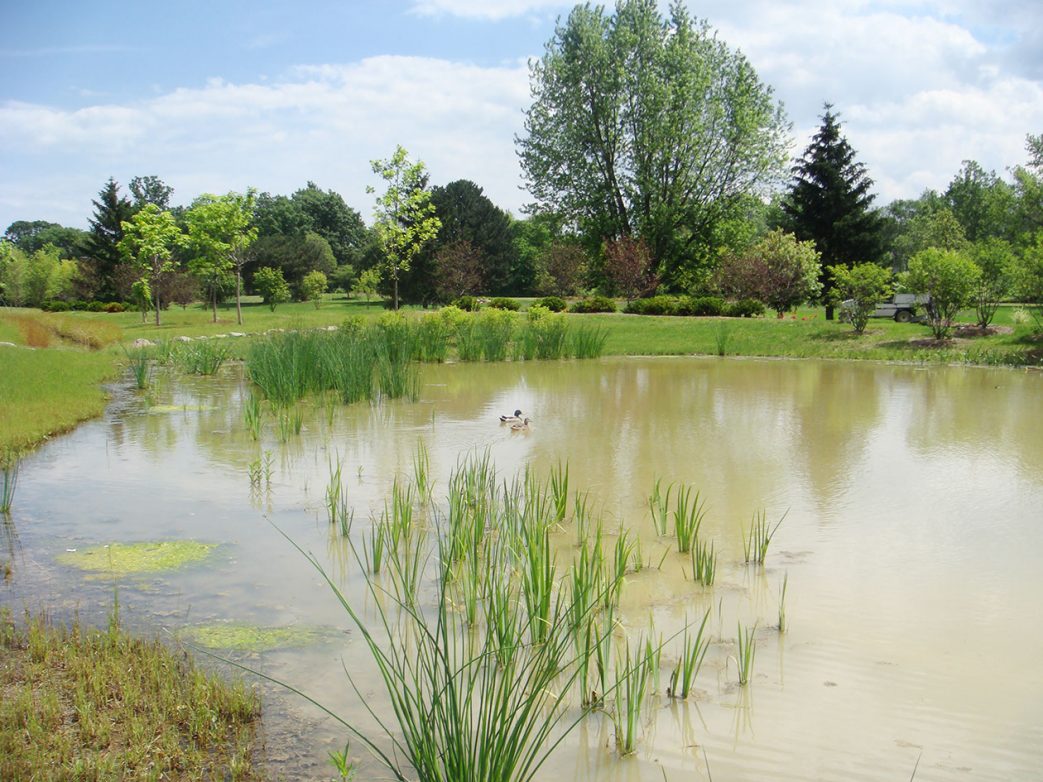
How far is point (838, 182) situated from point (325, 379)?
2741cm

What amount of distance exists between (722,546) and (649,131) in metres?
28.7

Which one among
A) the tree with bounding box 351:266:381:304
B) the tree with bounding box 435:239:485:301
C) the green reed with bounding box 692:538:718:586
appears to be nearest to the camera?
the green reed with bounding box 692:538:718:586

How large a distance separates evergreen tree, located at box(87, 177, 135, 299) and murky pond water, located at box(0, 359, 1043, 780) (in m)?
31.7

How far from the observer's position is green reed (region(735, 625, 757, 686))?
3586 millimetres

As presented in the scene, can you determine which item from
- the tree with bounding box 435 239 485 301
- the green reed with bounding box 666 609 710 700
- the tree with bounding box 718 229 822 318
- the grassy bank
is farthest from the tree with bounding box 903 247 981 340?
the grassy bank

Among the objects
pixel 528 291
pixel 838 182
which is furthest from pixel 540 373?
pixel 528 291

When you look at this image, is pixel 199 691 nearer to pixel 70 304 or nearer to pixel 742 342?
pixel 742 342

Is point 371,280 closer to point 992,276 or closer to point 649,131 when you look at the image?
point 649,131

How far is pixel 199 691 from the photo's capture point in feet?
10.9

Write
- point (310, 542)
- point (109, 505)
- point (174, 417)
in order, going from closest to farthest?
point (310, 542) → point (109, 505) → point (174, 417)

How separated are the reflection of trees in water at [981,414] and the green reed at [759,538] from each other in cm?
344

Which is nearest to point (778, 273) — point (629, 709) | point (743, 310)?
point (743, 310)

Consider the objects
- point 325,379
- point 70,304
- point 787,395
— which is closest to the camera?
point 325,379

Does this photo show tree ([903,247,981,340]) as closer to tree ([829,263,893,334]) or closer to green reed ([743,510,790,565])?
tree ([829,263,893,334])
